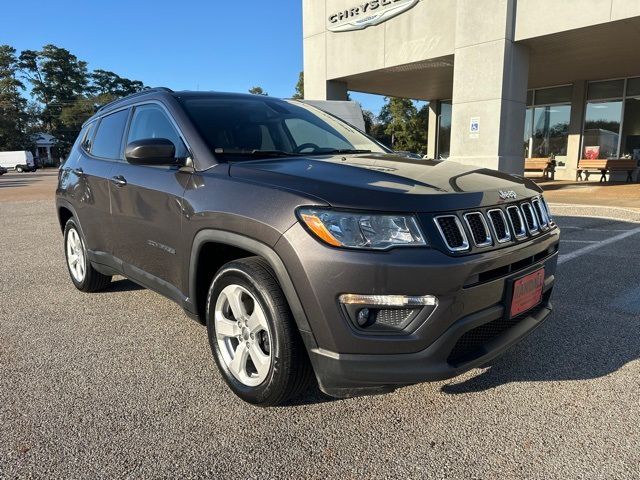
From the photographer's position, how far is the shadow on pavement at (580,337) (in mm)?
2850

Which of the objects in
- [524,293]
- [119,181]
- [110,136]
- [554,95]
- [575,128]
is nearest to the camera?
[524,293]

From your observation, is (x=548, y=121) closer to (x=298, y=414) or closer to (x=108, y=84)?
(x=298, y=414)

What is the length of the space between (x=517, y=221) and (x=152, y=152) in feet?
6.82

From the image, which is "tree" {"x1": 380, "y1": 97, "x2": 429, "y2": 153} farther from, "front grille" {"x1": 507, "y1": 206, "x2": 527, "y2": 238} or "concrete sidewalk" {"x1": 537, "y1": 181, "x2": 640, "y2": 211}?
"front grille" {"x1": 507, "y1": 206, "x2": 527, "y2": 238}

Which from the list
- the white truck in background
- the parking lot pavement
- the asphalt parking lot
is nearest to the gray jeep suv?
the asphalt parking lot

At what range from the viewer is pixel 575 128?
19312mm

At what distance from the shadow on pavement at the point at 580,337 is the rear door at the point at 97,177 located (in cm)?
293

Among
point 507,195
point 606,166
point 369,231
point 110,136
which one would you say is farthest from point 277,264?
point 606,166

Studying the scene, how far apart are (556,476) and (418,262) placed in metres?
1.07

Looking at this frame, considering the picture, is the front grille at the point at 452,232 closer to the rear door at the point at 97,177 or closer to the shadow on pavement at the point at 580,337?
the shadow on pavement at the point at 580,337

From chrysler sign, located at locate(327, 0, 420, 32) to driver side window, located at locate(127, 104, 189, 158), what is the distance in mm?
13809

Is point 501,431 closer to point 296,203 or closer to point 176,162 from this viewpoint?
point 296,203

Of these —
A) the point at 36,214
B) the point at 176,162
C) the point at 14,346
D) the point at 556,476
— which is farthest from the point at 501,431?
the point at 36,214

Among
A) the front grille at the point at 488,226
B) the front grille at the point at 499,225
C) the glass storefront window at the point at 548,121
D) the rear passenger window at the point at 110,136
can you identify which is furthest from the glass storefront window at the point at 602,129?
the rear passenger window at the point at 110,136
